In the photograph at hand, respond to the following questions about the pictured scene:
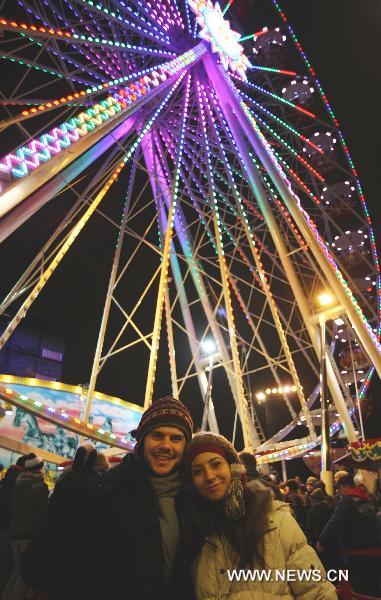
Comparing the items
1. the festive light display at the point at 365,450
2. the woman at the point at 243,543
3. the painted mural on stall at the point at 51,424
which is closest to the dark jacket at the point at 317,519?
the woman at the point at 243,543

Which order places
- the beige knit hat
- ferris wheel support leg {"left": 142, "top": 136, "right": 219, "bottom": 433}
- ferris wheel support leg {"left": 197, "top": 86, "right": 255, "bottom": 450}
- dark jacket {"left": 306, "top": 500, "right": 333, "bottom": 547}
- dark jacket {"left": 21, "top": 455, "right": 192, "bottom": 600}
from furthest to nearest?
ferris wheel support leg {"left": 142, "top": 136, "right": 219, "bottom": 433}
ferris wheel support leg {"left": 197, "top": 86, "right": 255, "bottom": 450}
dark jacket {"left": 306, "top": 500, "right": 333, "bottom": 547}
the beige knit hat
dark jacket {"left": 21, "top": 455, "right": 192, "bottom": 600}

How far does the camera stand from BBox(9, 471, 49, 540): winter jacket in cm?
367

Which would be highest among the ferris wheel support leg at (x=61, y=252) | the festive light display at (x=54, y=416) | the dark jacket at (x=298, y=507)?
the ferris wheel support leg at (x=61, y=252)

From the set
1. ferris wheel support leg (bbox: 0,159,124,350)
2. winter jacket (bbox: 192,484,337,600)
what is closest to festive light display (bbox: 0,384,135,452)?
ferris wheel support leg (bbox: 0,159,124,350)

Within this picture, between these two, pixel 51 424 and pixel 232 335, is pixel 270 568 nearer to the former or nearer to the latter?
pixel 232 335

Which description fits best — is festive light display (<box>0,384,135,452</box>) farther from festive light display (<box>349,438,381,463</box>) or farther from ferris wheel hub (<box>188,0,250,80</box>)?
ferris wheel hub (<box>188,0,250,80</box>)

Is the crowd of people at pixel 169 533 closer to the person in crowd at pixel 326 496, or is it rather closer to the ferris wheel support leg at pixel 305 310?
the person in crowd at pixel 326 496

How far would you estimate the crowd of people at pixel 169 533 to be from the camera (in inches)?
64.2

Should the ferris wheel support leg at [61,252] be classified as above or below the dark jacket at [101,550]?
above

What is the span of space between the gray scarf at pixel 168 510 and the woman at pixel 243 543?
94mm

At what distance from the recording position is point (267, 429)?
81.2 feet

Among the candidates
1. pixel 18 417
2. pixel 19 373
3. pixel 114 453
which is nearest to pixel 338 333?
pixel 114 453

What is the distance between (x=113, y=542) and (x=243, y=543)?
58 centimetres

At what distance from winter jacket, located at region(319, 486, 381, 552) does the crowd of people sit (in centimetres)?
244
